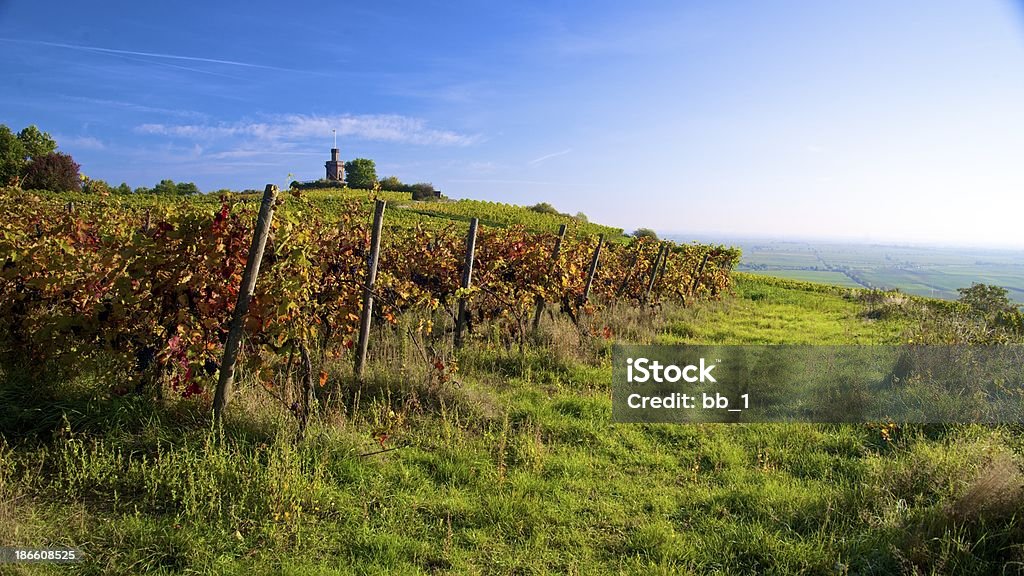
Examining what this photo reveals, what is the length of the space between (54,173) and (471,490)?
48426mm

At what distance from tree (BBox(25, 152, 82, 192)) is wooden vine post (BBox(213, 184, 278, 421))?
146 ft

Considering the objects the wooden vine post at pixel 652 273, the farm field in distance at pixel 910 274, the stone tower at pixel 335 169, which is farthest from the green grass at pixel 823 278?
the stone tower at pixel 335 169

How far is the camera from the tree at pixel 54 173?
120 ft

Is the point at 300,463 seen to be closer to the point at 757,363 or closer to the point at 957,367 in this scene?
the point at 757,363

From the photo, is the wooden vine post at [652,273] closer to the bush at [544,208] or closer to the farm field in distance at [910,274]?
the farm field in distance at [910,274]

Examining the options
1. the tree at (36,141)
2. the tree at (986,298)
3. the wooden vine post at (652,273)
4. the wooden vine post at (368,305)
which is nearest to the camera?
the wooden vine post at (368,305)

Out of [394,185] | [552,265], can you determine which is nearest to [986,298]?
[552,265]

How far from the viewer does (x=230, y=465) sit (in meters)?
3.26

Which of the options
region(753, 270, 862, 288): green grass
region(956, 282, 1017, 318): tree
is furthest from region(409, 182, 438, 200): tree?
region(956, 282, 1017, 318): tree

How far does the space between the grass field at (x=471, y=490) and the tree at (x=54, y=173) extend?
146 ft

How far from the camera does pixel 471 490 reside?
3602 millimetres

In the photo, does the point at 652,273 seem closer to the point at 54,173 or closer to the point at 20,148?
the point at 54,173

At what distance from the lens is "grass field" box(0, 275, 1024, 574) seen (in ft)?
9.41

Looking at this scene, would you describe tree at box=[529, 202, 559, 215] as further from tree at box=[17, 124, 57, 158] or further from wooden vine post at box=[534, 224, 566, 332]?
tree at box=[17, 124, 57, 158]
